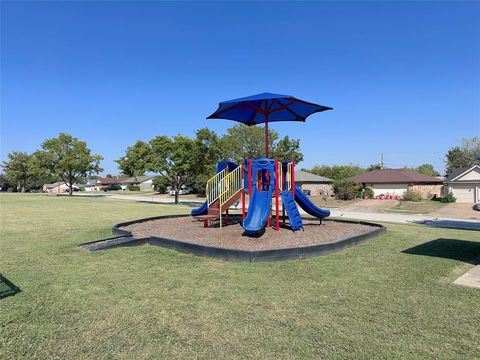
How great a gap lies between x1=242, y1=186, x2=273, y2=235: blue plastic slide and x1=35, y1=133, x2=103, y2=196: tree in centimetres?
4279

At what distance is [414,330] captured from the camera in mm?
3729

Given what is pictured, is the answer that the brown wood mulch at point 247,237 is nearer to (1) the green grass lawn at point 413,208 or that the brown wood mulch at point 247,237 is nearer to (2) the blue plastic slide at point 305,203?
(2) the blue plastic slide at point 305,203

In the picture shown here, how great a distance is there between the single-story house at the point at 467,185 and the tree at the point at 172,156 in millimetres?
29624

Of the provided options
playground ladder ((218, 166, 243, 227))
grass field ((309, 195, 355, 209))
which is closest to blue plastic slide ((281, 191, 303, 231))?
playground ladder ((218, 166, 243, 227))

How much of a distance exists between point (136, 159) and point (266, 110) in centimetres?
2083

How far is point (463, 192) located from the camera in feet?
116

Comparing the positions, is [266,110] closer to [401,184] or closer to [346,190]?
[346,190]

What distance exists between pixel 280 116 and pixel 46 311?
9.96m

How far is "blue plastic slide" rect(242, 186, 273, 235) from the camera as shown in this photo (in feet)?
28.2

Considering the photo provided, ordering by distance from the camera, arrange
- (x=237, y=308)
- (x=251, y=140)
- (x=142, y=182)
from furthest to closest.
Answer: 1. (x=142, y=182)
2. (x=251, y=140)
3. (x=237, y=308)

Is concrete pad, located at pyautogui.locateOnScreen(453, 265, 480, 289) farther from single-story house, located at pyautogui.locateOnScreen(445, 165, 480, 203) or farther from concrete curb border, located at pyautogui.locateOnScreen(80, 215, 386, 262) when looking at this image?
single-story house, located at pyautogui.locateOnScreen(445, 165, 480, 203)

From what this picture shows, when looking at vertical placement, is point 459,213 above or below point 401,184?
below

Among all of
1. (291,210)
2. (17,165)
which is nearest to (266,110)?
(291,210)

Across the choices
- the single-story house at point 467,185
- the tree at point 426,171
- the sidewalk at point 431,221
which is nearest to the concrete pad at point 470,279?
the sidewalk at point 431,221
